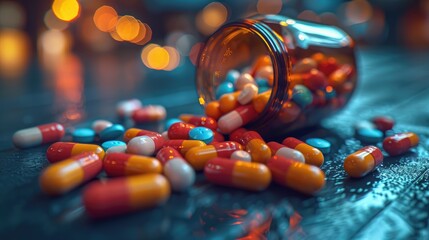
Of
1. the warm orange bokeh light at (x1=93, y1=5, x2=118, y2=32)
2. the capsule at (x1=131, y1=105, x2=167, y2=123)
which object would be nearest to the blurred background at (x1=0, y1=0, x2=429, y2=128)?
the warm orange bokeh light at (x1=93, y1=5, x2=118, y2=32)

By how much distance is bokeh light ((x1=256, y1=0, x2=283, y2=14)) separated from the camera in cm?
776

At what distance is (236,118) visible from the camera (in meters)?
1.21

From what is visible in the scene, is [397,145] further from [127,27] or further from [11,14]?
[11,14]

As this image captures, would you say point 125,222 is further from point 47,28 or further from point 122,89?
point 47,28

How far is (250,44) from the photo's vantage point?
5.18 feet

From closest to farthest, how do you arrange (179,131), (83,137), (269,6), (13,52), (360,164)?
(360,164)
(179,131)
(83,137)
(13,52)
(269,6)

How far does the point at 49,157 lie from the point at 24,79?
2375 mm

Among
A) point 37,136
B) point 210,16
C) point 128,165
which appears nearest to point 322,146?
point 128,165

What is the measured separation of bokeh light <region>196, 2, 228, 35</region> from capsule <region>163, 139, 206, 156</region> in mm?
6717

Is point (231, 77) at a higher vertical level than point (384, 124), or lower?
higher

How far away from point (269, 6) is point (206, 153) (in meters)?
7.43

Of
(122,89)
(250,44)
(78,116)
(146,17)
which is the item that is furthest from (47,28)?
(250,44)

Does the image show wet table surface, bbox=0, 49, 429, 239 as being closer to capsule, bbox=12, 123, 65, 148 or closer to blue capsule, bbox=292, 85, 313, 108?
capsule, bbox=12, 123, 65, 148

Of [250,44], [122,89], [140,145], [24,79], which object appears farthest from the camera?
[24,79]
